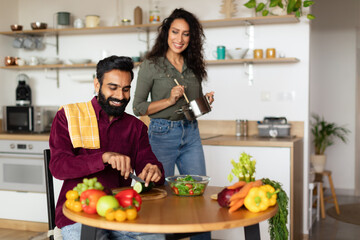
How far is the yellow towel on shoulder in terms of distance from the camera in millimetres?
1845

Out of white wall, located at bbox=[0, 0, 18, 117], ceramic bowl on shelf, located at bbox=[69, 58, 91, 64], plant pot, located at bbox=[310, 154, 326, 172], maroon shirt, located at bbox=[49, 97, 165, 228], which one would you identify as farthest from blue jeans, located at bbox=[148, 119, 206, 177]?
plant pot, located at bbox=[310, 154, 326, 172]

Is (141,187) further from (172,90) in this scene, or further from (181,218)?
(172,90)

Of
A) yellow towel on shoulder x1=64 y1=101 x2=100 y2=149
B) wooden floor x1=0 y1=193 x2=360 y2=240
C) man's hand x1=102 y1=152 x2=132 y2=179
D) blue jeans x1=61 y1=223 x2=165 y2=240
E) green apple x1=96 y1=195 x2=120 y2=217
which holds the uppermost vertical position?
yellow towel on shoulder x1=64 y1=101 x2=100 y2=149

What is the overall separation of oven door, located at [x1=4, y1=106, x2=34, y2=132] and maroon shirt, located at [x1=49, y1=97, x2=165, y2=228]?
8.55 ft

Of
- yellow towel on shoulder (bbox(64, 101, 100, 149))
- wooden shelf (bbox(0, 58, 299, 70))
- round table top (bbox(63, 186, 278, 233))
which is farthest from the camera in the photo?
wooden shelf (bbox(0, 58, 299, 70))

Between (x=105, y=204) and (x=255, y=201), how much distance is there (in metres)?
0.46

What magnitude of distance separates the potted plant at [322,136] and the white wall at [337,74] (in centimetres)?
10

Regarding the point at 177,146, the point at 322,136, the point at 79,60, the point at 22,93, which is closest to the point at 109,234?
the point at 177,146

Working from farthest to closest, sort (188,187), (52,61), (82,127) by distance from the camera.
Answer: (52,61)
(82,127)
(188,187)

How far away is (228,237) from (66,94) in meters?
2.17

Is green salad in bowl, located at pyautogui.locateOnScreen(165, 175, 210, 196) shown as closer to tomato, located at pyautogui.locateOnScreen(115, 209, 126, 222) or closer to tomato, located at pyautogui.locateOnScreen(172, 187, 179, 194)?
tomato, located at pyautogui.locateOnScreen(172, 187, 179, 194)

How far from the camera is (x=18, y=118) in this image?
4.44 meters

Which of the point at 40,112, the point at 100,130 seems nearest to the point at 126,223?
the point at 100,130

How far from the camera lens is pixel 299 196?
373cm
